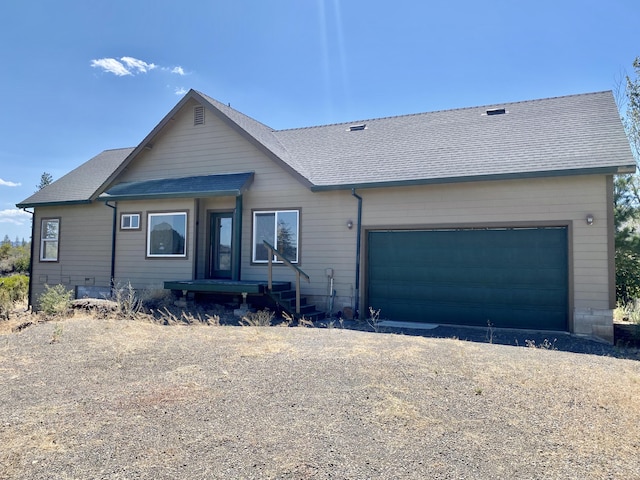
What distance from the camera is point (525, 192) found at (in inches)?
393

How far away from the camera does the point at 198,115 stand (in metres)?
13.4

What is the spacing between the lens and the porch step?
1079 centimetres

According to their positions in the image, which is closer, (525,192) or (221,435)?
(221,435)

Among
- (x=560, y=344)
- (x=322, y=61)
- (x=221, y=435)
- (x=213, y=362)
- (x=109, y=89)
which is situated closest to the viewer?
(x=221, y=435)

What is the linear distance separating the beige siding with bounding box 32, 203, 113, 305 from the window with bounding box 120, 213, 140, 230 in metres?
0.65

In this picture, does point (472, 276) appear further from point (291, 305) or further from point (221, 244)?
point (221, 244)

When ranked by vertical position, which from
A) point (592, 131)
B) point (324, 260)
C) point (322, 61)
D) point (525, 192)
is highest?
point (322, 61)

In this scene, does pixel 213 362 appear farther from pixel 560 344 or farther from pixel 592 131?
pixel 592 131

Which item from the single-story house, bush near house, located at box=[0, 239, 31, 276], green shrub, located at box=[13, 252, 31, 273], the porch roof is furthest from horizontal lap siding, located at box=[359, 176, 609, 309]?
bush near house, located at box=[0, 239, 31, 276]

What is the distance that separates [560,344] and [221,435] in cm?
689

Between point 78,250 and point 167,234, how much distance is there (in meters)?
3.69

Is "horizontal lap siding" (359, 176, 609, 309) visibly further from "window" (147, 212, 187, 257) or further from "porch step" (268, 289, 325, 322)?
"window" (147, 212, 187, 257)

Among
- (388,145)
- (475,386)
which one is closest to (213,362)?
(475,386)

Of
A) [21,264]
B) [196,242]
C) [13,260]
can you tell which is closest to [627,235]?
[196,242]
